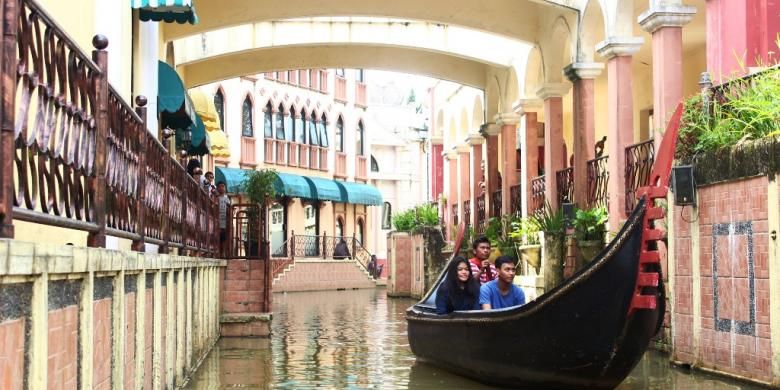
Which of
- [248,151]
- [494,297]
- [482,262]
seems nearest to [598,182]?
[482,262]

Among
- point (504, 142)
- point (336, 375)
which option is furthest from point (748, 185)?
point (504, 142)

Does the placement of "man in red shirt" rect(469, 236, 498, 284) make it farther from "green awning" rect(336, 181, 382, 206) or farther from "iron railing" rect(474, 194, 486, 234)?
"green awning" rect(336, 181, 382, 206)

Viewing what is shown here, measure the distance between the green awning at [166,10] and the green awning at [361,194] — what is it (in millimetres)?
35236

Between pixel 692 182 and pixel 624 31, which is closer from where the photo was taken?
pixel 692 182

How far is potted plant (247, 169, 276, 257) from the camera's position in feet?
61.8

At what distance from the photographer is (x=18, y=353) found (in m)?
4.07

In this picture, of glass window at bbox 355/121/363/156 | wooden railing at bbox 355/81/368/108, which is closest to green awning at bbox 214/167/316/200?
glass window at bbox 355/121/363/156

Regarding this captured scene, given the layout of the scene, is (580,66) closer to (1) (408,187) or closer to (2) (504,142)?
(2) (504,142)

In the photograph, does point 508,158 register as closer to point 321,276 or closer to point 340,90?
point 321,276

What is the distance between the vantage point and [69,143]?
5039mm

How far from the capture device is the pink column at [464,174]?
3055 centimetres

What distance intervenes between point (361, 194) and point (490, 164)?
77.9ft

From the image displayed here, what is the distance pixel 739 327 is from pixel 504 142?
581 inches

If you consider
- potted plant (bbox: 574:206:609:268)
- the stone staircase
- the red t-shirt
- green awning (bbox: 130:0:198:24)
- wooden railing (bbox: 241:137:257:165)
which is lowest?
the stone staircase
